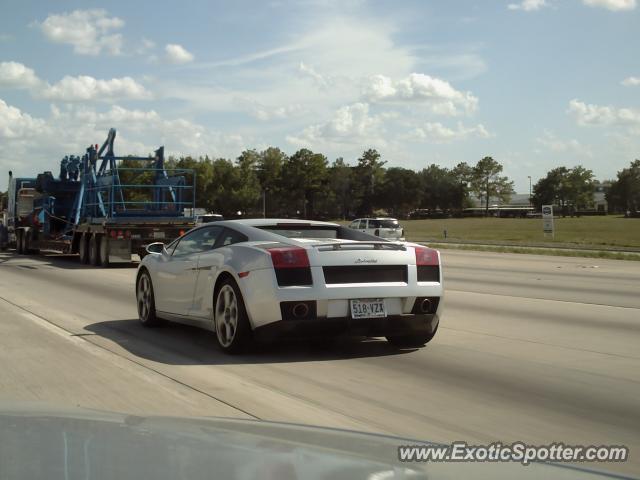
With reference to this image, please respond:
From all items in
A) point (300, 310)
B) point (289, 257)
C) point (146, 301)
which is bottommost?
point (146, 301)

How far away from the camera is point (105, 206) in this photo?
23.1 metres

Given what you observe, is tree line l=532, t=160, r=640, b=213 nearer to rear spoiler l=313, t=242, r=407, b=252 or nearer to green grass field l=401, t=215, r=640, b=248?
green grass field l=401, t=215, r=640, b=248

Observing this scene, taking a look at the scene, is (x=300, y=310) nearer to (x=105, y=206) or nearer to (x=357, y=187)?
(x=105, y=206)

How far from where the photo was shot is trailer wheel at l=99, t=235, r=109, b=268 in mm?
22172

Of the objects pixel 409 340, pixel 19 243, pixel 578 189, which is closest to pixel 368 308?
pixel 409 340

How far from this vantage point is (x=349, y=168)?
14912 centimetres

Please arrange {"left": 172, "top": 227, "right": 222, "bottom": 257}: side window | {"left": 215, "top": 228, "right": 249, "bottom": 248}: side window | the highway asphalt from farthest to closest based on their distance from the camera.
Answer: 1. {"left": 172, "top": 227, "right": 222, "bottom": 257}: side window
2. {"left": 215, "top": 228, "right": 249, "bottom": 248}: side window
3. the highway asphalt

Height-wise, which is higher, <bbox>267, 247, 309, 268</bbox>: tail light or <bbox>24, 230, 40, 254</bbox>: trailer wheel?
<bbox>267, 247, 309, 268</bbox>: tail light

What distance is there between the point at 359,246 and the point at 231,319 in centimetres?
151

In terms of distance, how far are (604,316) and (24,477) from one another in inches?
418

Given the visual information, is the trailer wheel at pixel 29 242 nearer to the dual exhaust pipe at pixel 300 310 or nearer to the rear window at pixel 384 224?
the rear window at pixel 384 224

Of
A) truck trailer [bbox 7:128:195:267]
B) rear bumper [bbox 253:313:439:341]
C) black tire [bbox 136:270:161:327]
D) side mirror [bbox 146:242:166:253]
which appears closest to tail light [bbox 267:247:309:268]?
rear bumper [bbox 253:313:439:341]

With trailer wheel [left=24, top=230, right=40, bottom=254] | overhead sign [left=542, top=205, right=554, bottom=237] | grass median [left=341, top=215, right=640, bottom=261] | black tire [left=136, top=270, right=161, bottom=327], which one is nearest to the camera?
black tire [left=136, top=270, right=161, bottom=327]

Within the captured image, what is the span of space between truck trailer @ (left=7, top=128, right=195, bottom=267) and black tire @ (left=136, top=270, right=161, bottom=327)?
1185 centimetres
